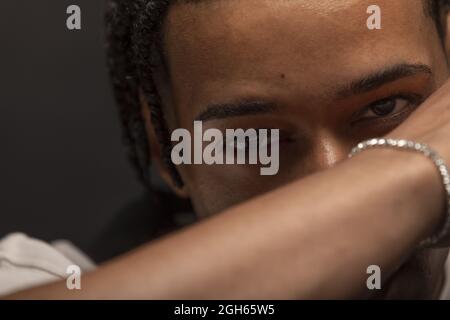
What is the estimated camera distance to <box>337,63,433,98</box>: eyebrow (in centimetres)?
87

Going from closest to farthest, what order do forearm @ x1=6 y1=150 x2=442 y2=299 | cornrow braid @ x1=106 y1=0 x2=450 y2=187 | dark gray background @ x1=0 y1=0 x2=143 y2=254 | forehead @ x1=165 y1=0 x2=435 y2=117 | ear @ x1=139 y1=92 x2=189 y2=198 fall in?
1. forearm @ x1=6 y1=150 x2=442 y2=299
2. forehead @ x1=165 y1=0 x2=435 y2=117
3. cornrow braid @ x1=106 y1=0 x2=450 y2=187
4. ear @ x1=139 y1=92 x2=189 y2=198
5. dark gray background @ x1=0 y1=0 x2=143 y2=254

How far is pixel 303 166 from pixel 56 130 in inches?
34.2

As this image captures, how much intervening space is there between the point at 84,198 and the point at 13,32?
43cm

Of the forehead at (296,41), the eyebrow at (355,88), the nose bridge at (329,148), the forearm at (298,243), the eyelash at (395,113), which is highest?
the forehead at (296,41)

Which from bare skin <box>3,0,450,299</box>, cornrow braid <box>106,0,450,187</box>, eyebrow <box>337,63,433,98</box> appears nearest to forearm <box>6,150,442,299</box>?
bare skin <box>3,0,450,299</box>

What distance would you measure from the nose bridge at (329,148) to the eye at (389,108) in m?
0.04

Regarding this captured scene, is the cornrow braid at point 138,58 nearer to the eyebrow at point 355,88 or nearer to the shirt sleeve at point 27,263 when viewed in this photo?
the eyebrow at point 355,88

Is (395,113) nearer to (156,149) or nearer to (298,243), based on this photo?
(298,243)

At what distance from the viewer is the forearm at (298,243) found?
2.09ft

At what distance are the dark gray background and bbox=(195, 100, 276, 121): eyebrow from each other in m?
0.65

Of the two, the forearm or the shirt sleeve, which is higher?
the forearm

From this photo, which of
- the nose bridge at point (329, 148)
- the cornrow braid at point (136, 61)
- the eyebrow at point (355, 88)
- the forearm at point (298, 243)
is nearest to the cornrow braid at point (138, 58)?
the cornrow braid at point (136, 61)

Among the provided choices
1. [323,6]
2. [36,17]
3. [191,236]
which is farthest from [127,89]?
[191,236]

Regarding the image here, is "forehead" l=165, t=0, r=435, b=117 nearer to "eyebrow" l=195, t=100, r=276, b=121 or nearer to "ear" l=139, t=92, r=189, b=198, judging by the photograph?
"eyebrow" l=195, t=100, r=276, b=121
